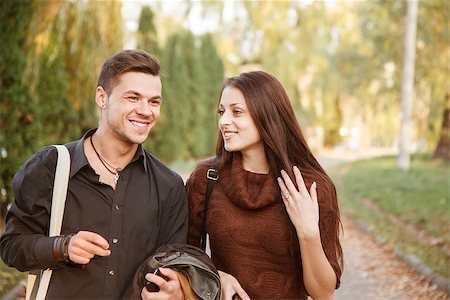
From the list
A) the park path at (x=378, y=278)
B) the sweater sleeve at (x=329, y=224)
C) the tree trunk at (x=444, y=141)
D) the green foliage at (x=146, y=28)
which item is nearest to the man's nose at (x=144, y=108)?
the sweater sleeve at (x=329, y=224)

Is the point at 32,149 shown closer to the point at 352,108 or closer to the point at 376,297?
the point at 376,297

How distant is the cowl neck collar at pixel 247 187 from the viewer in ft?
9.07

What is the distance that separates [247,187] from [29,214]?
3.53 feet

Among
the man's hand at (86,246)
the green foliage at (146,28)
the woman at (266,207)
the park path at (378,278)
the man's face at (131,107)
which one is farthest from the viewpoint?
the green foliage at (146,28)

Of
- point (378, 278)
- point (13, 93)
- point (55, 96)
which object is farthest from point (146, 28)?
point (378, 278)

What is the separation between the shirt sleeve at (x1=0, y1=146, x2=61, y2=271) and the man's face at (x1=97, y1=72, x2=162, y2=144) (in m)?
0.35

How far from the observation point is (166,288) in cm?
231

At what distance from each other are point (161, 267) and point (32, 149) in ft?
19.6

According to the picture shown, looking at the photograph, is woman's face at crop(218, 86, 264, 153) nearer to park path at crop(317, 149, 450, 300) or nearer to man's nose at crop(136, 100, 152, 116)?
man's nose at crop(136, 100, 152, 116)

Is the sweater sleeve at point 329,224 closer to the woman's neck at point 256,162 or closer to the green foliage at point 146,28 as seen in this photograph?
the woman's neck at point 256,162

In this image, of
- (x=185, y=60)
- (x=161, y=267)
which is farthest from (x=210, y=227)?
(x=185, y=60)

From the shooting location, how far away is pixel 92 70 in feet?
27.1

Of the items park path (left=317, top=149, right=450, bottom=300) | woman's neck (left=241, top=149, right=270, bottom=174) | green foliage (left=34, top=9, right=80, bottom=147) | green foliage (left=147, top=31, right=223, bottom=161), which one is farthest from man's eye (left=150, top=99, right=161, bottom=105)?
green foliage (left=147, top=31, right=223, bottom=161)

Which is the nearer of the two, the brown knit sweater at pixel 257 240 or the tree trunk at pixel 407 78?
the brown knit sweater at pixel 257 240
